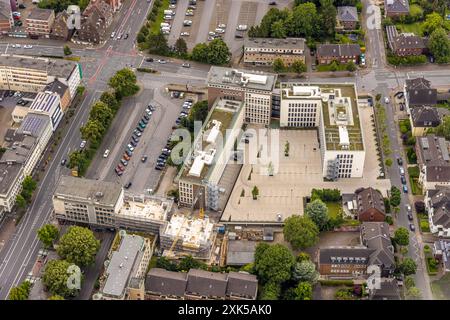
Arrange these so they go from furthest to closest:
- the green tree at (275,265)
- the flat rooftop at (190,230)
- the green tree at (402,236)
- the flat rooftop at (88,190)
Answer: the flat rooftop at (88,190), the green tree at (402,236), the flat rooftop at (190,230), the green tree at (275,265)

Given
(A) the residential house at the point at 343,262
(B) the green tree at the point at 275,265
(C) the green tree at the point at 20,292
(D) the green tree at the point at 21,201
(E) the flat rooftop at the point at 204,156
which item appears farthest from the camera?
(D) the green tree at the point at 21,201

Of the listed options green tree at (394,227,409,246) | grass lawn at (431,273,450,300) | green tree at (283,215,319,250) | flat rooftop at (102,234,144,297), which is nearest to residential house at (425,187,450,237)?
green tree at (394,227,409,246)

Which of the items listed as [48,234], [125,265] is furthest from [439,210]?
[48,234]

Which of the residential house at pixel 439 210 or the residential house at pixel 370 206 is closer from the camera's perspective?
the residential house at pixel 439 210

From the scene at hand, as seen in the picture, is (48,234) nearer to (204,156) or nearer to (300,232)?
(204,156)

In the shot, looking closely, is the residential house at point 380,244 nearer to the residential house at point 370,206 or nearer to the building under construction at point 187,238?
the residential house at point 370,206

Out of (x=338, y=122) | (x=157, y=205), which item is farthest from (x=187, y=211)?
(x=338, y=122)

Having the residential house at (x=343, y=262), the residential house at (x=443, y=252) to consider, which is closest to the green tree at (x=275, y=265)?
the residential house at (x=343, y=262)

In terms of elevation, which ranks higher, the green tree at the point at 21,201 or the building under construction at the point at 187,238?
the green tree at the point at 21,201
